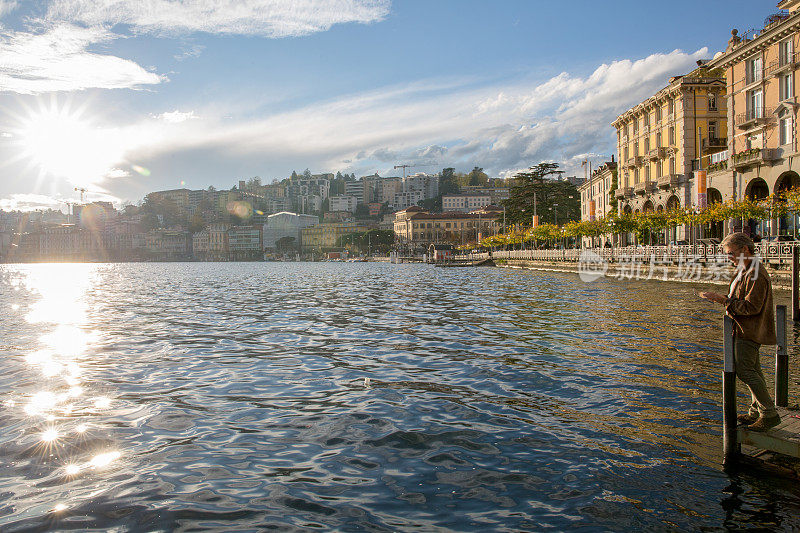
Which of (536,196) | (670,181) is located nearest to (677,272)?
(670,181)

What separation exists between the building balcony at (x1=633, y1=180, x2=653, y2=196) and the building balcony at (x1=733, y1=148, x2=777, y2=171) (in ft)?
59.3

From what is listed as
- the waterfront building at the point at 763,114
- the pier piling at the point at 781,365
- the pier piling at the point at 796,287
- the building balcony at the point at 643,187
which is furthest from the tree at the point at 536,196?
the pier piling at the point at 781,365

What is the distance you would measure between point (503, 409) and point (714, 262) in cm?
3218

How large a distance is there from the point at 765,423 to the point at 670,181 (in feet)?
190

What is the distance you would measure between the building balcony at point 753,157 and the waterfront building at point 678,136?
22.0 feet

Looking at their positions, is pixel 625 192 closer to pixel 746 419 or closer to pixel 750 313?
pixel 746 419

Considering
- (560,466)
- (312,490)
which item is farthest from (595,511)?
(312,490)

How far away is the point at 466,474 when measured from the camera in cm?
691

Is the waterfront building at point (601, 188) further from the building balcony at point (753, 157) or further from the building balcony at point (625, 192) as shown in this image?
the building balcony at point (753, 157)

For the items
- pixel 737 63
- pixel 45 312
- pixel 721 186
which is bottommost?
pixel 45 312

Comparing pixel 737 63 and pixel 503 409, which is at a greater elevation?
pixel 737 63

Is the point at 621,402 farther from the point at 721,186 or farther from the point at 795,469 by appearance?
the point at 721,186

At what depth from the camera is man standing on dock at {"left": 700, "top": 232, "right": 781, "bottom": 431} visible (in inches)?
259

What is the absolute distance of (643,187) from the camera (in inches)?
2594
